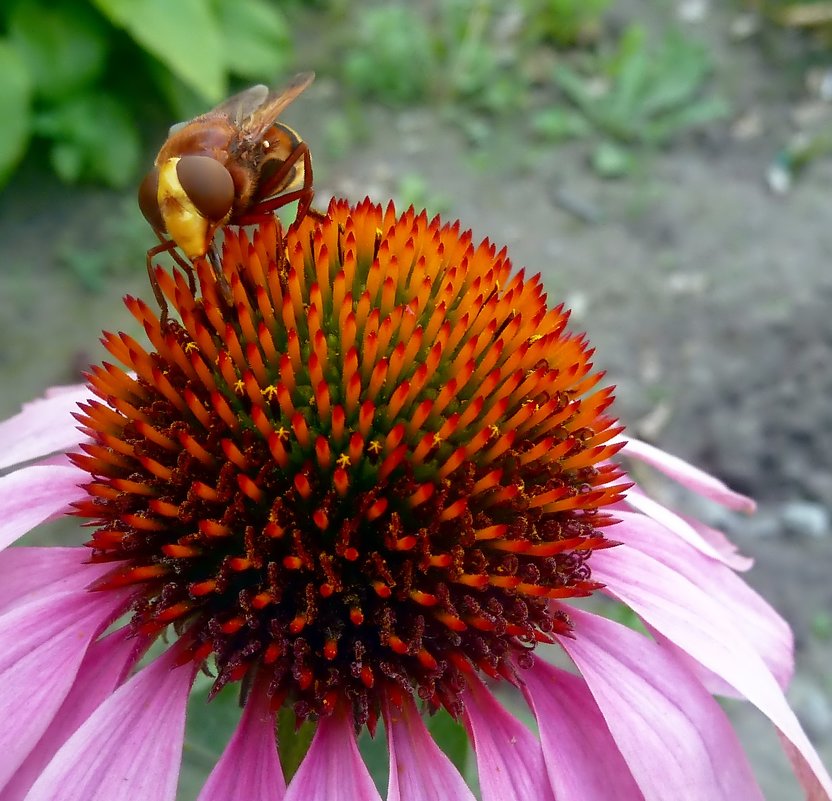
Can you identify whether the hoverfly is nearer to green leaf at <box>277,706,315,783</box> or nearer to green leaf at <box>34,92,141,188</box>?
green leaf at <box>277,706,315,783</box>

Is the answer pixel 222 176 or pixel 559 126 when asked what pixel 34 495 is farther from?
pixel 559 126

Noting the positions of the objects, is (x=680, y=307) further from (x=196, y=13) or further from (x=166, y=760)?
(x=166, y=760)

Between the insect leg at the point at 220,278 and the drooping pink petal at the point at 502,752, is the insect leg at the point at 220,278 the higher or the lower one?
the higher one

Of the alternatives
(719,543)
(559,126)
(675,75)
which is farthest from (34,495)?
(675,75)

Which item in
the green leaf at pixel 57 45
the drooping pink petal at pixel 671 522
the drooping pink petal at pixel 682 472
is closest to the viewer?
the drooping pink petal at pixel 671 522

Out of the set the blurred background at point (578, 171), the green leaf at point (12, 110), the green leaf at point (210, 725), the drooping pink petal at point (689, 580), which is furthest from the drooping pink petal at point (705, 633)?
the green leaf at point (12, 110)

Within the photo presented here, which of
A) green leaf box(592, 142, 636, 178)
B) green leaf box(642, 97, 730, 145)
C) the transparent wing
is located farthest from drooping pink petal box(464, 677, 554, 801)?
green leaf box(642, 97, 730, 145)

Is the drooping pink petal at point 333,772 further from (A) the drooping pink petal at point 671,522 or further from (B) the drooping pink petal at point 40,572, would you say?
(A) the drooping pink petal at point 671,522
